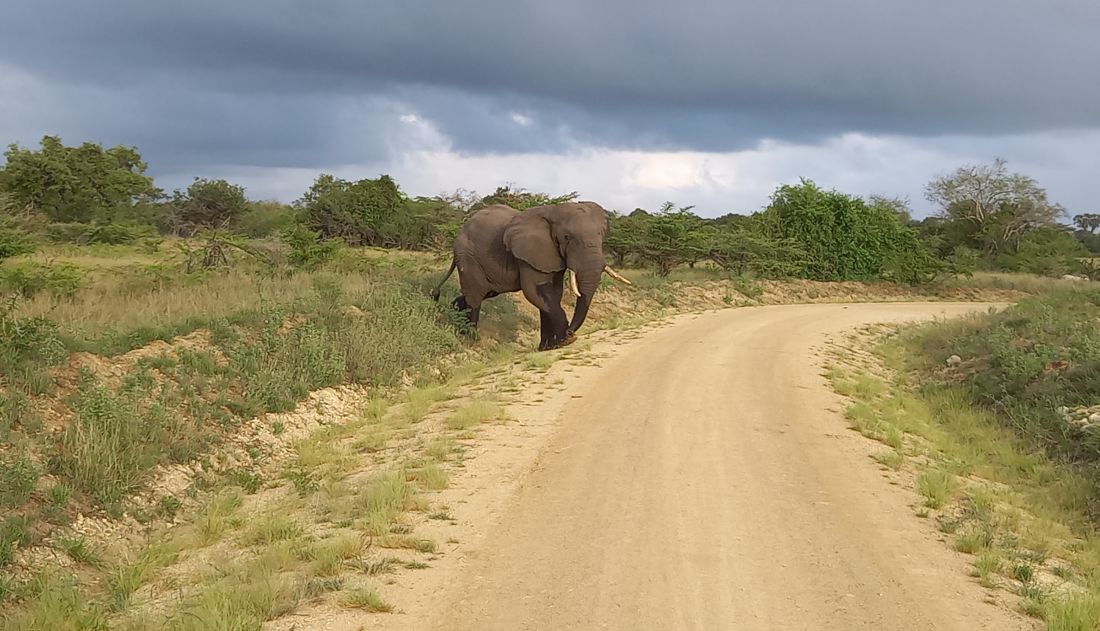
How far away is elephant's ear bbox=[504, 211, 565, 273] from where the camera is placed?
15.6m

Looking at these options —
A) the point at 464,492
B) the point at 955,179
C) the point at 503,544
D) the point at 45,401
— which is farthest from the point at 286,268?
the point at 955,179

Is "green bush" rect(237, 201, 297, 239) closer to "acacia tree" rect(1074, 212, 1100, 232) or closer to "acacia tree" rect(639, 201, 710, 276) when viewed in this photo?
"acacia tree" rect(639, 201, 710, 276)

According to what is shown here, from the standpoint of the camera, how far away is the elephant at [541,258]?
1559 cm

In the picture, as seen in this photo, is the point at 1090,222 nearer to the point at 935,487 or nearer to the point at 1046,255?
the point at 1046,255

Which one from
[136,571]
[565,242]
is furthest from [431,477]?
[565,242]

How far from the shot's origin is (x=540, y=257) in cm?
1559

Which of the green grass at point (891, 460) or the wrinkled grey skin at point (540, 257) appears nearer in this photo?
the green grass at point (891, 460)

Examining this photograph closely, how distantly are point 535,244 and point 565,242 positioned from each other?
572 mm

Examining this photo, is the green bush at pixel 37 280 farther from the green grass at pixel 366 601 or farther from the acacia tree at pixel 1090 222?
the acacia tree at pixel 1090 222

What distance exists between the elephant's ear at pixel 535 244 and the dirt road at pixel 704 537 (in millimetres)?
4959

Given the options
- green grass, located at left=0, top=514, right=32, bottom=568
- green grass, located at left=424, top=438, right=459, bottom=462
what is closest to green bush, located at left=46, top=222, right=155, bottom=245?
green grass, located at left=424, top=438, right=459, bottom=462

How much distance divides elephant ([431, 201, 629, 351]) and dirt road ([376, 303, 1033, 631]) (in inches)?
192

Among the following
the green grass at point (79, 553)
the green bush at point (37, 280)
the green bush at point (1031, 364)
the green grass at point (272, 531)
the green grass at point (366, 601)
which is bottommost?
the green grass at point (79, 553)

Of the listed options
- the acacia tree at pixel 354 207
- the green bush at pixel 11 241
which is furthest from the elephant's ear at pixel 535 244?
the acacia tree at pixel 354 207
